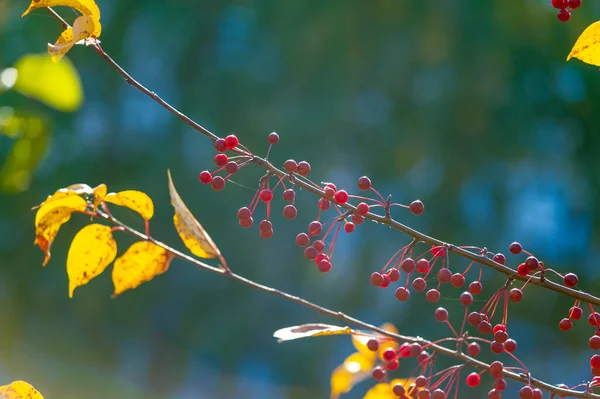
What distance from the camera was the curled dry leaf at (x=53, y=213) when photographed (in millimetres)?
356

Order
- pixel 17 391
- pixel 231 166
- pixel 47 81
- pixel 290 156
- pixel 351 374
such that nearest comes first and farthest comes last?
1. pixel 17 391
2. pixel 231 166
3. pixel 351 374
4. pixel 47 81
5. pixel 290 156

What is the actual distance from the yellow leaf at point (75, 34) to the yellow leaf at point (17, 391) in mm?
183

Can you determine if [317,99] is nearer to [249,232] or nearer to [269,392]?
[249,232]

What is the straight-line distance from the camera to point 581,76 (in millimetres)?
3660

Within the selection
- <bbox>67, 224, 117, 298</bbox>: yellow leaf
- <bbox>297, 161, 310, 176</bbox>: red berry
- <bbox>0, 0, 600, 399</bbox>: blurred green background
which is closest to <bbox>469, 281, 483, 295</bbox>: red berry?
<bbox>297, 161, 310, 176</bbox>: red berry

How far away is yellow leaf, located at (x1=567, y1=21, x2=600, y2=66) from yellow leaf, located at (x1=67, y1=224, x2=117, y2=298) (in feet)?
0.96

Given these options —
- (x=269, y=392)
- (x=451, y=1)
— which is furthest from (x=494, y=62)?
(x=269, y=392)

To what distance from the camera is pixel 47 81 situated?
2.24 feet

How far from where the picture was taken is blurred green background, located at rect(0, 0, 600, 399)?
374 cm

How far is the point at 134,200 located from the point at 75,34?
0.11 m

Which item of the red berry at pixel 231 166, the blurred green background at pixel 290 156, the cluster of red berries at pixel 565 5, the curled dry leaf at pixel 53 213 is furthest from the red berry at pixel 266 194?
the blurred green background at pixel 290 156

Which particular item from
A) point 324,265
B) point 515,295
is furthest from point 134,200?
point 515,295

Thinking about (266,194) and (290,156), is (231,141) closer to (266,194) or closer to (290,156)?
(266,194)

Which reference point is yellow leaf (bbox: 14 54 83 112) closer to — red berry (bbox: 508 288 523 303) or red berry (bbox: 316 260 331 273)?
red berry (bbox: 316 260 331 273)
